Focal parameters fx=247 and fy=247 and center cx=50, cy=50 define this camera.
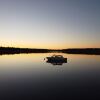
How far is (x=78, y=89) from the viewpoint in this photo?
94.0ft

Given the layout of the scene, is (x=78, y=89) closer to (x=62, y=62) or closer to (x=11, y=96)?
(x=11, y=96)

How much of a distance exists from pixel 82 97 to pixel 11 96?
7.06 meters

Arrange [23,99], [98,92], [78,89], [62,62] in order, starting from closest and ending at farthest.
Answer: [23,99]
[98,92]
[78,89]
[62,62]

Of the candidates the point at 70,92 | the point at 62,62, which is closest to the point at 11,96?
the point at 70,92

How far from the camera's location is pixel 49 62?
79188 mm

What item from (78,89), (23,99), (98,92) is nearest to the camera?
(23,99)

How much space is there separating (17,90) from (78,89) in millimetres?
7007

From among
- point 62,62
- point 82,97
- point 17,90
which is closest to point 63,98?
point 82,97

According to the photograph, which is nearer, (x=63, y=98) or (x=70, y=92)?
(x=63, y=98)

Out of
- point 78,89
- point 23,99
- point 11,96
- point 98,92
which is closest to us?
point 23,99

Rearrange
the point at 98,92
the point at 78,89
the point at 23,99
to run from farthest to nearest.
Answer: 1. the point at 78,89
2. the point at 98,92
3. the point at 23,99

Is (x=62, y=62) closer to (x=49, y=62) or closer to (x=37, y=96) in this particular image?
(x=49, y=62)

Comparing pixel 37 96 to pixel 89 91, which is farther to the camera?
pixel 89 91

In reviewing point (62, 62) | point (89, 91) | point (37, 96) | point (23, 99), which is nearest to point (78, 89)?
point (89, 91)
